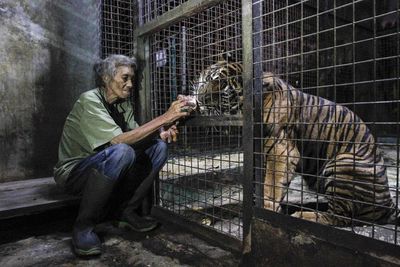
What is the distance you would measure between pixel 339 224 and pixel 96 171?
79.3 inches

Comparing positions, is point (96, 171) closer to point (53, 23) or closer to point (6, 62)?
point (6, 62)

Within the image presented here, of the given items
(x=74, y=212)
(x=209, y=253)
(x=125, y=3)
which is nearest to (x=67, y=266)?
(x=209, y=253)

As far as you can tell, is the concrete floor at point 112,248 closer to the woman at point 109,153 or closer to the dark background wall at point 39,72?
the woman at point 109,153

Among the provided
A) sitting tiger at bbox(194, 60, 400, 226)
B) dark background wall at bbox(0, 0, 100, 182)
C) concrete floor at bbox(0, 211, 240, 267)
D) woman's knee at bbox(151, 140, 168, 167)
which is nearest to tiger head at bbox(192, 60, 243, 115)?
sitting tiger at bbox(194, 60, 400, 226)

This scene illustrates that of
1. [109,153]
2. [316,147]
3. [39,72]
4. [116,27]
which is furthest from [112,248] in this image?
[116,27]

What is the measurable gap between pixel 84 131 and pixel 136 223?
971mm

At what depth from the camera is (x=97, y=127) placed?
2.63 metres

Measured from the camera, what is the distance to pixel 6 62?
3.54 m

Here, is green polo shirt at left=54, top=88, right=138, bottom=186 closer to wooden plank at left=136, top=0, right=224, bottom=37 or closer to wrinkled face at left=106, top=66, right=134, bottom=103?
wrinkled face at left=106, top=66, right=134, bottom=103

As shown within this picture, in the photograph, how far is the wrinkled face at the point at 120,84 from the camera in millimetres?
2912

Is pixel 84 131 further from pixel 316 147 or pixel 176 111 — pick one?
pixel 316 147

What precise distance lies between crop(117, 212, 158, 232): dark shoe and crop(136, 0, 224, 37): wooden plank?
5.87ft

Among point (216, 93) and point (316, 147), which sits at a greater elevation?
point (216, 93)

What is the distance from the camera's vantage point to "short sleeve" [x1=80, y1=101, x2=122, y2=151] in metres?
2.61
